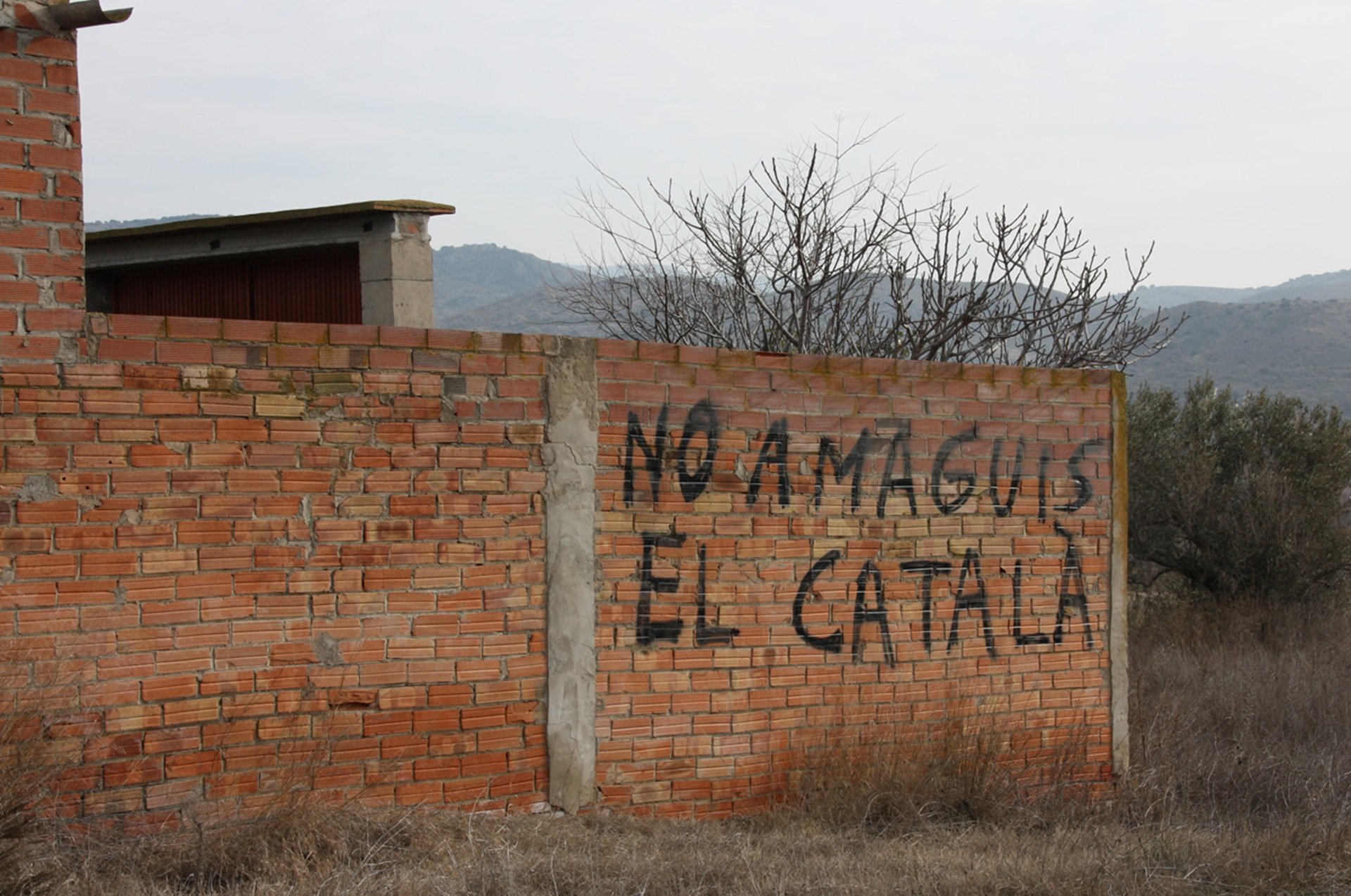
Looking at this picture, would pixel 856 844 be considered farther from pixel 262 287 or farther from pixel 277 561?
pixel 262 287

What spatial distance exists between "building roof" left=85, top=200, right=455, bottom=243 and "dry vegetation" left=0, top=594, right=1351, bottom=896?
415 centimetres

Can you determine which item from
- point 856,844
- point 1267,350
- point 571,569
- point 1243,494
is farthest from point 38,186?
point 1267,350

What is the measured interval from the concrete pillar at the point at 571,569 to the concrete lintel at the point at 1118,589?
3.15 meters

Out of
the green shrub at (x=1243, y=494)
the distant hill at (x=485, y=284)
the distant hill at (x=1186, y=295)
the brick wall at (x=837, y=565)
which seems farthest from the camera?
the distant hill at (x=1186, y=295)

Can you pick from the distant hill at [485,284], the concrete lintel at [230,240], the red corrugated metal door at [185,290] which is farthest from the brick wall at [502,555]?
the distant hill at [485,284]

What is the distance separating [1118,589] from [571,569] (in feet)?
10.9

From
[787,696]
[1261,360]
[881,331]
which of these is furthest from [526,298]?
[787,696]

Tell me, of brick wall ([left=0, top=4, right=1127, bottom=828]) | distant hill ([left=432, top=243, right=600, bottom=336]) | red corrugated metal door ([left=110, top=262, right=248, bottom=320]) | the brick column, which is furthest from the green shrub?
distant hill ([left=432, top=243, right=600, bottom=336])

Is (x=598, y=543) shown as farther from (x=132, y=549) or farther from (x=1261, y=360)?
(x=1261, y=360)

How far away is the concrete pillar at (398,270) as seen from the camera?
25.3ft

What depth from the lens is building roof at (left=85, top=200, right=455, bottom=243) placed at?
301 inches

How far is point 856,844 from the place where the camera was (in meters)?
5.15

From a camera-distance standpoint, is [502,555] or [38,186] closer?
[38,186]

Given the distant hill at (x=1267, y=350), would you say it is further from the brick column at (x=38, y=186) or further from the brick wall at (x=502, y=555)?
the brick column at (x=38, y=186)
